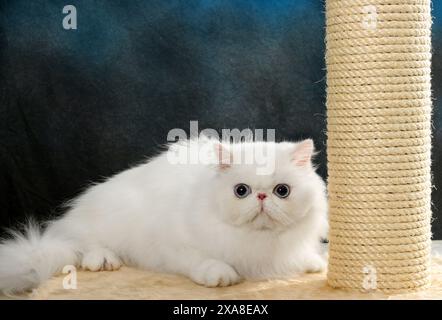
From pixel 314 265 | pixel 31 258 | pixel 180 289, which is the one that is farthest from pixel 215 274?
pixel 31 258

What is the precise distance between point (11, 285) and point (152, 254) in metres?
0.61

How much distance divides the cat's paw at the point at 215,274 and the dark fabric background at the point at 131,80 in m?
1.30

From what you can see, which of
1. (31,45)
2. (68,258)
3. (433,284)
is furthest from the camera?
(31,45)

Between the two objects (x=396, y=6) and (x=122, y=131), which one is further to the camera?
(x=122, y=131)

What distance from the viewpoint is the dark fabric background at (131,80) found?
4062 millimetres

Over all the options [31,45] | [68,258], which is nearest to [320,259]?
[68,258]

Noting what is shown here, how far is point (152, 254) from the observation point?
3.15 metres

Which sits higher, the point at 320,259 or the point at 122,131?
the point at 122,131

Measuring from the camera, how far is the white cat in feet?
9.43

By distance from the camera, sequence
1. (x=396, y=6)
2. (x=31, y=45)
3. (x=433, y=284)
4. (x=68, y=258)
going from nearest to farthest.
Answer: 1. (x=396, y=6)
2. (x=433, y=284)
3. (x=68, y=258)
4. (x=31, y=45)

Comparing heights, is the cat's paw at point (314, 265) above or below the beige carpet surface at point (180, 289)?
above

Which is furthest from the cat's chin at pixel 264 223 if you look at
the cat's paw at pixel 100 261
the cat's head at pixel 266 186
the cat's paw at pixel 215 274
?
the cat's paw at pixel 100 261

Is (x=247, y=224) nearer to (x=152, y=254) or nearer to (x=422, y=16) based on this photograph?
(x=152, y=254)

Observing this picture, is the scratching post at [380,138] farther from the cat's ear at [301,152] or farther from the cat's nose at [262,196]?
the cat's nose at [262,196]
